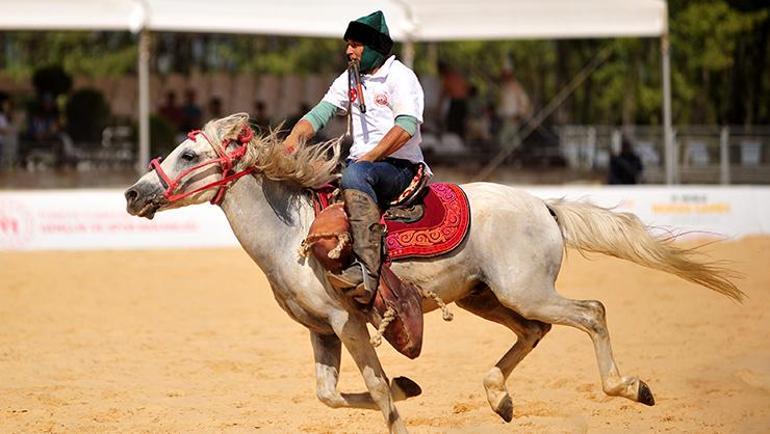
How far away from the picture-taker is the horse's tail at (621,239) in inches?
286

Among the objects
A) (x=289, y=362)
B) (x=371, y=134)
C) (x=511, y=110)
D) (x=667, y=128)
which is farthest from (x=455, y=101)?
(x=371, y=134)

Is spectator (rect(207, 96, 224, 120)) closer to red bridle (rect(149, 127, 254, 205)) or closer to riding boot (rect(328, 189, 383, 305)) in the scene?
red bridle (rect(149, 127, 254, 205))

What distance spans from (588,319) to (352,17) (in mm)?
13335

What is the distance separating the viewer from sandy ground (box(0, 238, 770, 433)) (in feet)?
25.1

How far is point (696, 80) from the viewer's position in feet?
122

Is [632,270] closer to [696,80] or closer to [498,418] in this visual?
[498,418]

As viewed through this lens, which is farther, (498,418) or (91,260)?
(91,260)

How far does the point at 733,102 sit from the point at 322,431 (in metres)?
26.4

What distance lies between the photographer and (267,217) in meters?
6.45

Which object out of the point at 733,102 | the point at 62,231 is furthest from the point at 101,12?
the point at 733,102

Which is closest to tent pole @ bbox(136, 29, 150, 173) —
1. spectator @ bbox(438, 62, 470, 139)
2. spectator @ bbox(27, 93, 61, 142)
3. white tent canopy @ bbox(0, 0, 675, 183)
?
white tent canopy @ bbox(0, 0, 675, 183)

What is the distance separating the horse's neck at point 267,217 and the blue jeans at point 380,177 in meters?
0.34

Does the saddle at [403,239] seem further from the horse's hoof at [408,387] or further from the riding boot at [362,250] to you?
the horse's hoof at [408,387]

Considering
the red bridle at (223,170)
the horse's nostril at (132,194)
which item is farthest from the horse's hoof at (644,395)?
the horse's nostril at (132,194)
